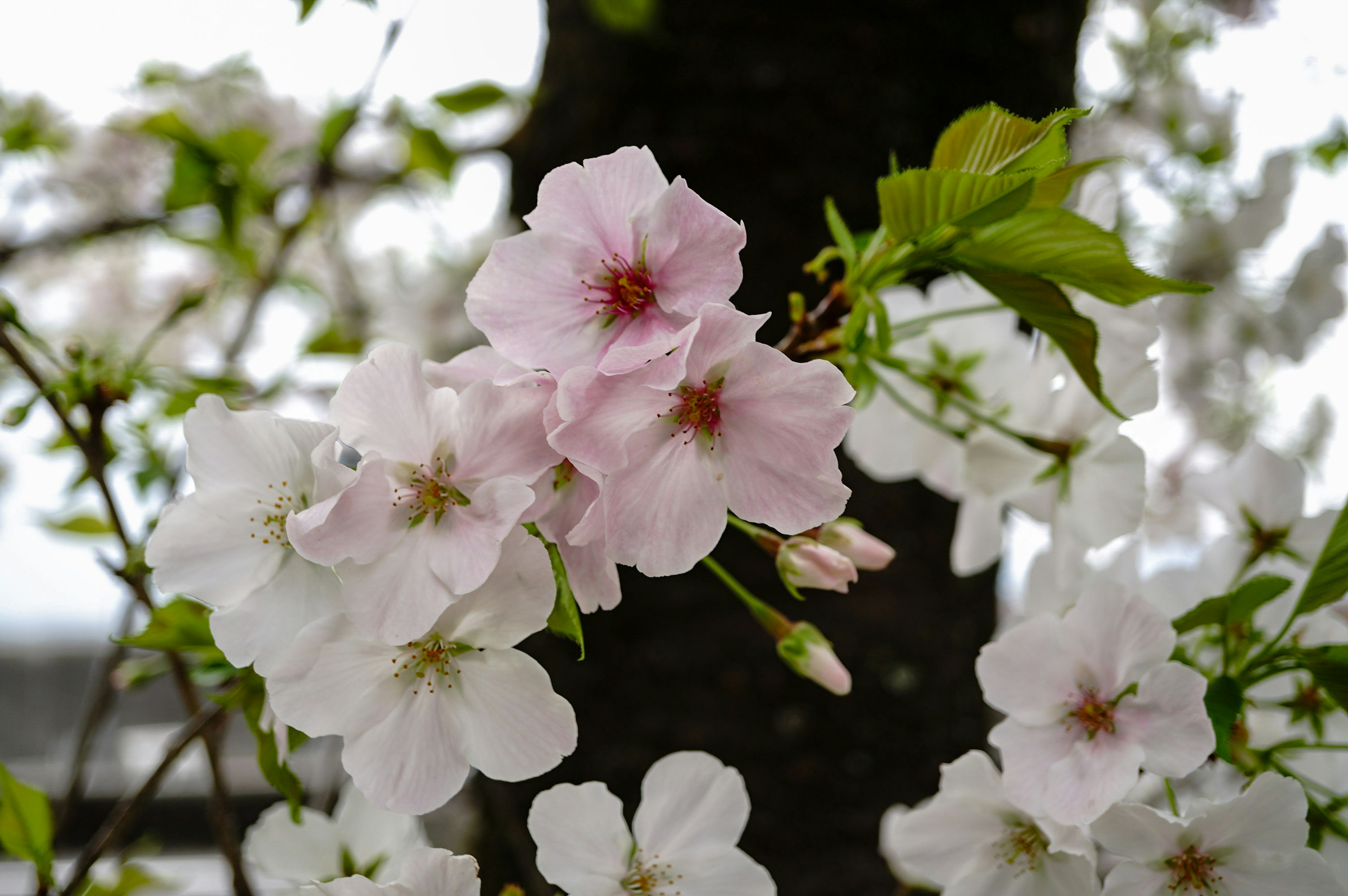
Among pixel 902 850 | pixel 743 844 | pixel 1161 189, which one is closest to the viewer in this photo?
pixel 902 850

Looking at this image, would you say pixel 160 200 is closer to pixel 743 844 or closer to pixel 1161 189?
pixel 743 844

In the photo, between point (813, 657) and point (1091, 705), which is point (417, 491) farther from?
point (1091, 705)

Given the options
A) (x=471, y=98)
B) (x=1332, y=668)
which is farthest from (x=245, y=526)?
(x=471, y=98)

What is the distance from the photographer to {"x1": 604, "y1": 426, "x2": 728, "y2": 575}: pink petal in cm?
30

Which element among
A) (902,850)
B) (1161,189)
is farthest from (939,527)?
Answer: (1161,189)

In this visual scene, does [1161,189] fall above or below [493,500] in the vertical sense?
below

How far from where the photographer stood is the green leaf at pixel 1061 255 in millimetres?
345

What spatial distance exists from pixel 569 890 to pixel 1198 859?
0.88ft

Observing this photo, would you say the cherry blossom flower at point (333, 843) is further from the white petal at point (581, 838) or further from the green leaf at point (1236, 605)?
the green leaf at point (1236, 605)

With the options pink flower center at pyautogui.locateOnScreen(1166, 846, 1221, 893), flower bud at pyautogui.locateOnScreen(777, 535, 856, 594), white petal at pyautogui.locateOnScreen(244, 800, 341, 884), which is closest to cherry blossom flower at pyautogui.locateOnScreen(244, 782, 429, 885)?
white petal at pyautogui.locateOnScreen(244, 800, 341, 884)

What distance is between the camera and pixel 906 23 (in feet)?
2.77

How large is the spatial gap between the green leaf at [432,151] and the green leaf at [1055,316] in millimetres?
772

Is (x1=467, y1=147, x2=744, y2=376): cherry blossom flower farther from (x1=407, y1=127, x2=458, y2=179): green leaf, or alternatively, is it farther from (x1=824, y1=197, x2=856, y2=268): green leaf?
(x1=407, y1=127, x2=458, y2=179): green leaf

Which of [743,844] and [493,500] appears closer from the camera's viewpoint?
[493,500]
